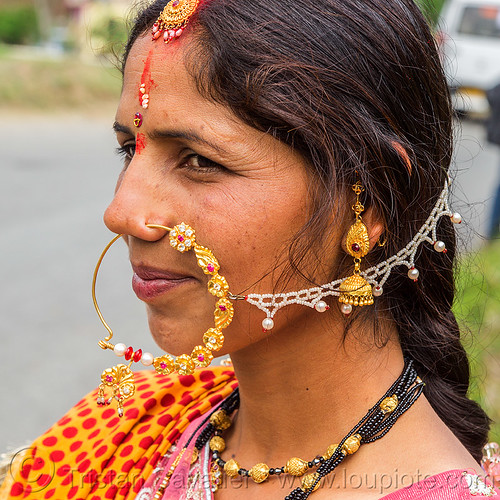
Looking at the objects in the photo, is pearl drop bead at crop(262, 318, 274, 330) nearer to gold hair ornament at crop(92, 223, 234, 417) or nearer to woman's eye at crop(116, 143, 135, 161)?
gold hair ornament at crop(92, 223, 234, 417)

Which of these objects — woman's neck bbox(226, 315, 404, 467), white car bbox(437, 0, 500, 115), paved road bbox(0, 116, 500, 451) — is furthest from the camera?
white car bbox(437, 0, 500, 115)

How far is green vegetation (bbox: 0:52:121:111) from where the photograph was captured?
46.2ft

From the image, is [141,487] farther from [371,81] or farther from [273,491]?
[371,81]

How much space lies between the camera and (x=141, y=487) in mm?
2041

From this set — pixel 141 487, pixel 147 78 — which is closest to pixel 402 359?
pixel 141 487

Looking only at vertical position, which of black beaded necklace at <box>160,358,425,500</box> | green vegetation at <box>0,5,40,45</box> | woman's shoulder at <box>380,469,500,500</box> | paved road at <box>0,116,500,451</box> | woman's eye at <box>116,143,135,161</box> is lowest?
woman's shoulder at <box>380,469,500,500</box>

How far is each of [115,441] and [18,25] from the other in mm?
24770

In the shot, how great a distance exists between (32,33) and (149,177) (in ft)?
83.6

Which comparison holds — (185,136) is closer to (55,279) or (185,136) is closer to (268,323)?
(268,323)

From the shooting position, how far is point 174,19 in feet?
5.83

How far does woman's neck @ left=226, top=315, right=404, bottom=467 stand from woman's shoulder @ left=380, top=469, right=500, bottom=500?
0.24 metres

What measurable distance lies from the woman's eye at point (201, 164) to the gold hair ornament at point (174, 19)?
0.30 meters

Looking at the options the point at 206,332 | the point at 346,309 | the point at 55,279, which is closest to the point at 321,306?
the point at 346,309

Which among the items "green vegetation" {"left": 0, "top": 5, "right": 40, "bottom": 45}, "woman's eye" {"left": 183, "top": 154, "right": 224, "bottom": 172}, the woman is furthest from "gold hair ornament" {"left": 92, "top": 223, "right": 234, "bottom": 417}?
"green vegetation" {"left": 0, "top": 5, "right": 40, "bottom": 45}
